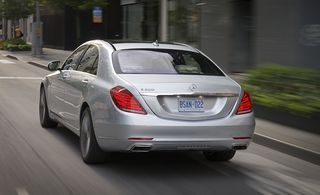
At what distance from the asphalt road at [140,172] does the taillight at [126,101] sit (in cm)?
76

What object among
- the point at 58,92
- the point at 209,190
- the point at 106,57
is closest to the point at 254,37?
the point at 58,92

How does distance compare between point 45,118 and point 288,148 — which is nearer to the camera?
point 288,148

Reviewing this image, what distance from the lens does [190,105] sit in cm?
670

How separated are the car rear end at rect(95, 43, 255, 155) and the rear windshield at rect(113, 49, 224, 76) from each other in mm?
74

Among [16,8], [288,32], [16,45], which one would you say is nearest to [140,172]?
[288,32]

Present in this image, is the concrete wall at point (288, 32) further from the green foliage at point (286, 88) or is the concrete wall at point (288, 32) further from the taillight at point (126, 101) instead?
the taillight at point (126, 101)

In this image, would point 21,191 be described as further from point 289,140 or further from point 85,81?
point 289,140

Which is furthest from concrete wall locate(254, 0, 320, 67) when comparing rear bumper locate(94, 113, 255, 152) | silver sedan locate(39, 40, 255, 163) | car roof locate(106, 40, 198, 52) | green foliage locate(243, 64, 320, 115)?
rear bumper locate(94, 113, 255, 152)

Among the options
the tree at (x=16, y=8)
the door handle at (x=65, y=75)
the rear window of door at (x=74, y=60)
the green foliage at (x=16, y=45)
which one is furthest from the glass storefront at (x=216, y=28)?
the tree at (x=16, y=8)

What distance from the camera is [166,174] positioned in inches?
273

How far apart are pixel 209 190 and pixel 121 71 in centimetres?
179

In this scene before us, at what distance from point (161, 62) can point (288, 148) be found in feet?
7.99

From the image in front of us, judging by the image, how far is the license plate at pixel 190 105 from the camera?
6.67m

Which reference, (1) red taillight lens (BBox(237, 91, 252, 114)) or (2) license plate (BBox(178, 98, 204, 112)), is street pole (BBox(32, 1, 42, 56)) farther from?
(2) license plate (BBox(178, 98, 204, 112))
